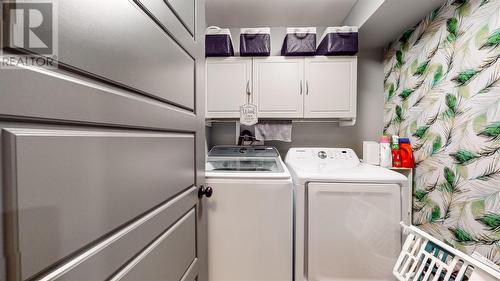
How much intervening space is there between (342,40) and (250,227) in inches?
76.1

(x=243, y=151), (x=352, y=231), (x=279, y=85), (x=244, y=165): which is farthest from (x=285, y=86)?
(x=352, y=231)

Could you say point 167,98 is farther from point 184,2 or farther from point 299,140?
point 299,140

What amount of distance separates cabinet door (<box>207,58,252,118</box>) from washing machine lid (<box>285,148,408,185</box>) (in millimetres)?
814

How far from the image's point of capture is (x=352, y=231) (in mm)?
1456

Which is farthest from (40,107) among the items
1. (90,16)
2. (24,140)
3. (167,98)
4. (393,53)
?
(393,53)

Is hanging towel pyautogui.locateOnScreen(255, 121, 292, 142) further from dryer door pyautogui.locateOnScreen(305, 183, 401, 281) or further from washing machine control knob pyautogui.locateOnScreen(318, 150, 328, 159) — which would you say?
dryer door pyautogui.locateOnScreen(305, 183, 401, 281)

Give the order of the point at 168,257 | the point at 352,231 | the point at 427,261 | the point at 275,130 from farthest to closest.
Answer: the point at 275,130 < the point at 352,231 < the point at 427,261 < the point at 168,257

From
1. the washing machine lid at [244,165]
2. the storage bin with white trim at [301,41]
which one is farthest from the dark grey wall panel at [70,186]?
the storage bin with white trim at [301,41]

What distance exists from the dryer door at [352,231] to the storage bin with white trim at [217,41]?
158cm

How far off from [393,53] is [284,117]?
1.42 m

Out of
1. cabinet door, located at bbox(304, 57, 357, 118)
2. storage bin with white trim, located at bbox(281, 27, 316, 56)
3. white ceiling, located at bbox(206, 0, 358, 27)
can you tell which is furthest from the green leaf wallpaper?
storage bin with white trim, located at bbox(281, 27, 316, 56)

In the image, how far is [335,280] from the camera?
4.81 ft

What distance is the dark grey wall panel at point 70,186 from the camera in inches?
12.2

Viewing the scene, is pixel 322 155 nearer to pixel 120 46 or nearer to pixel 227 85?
pixel 227 85
